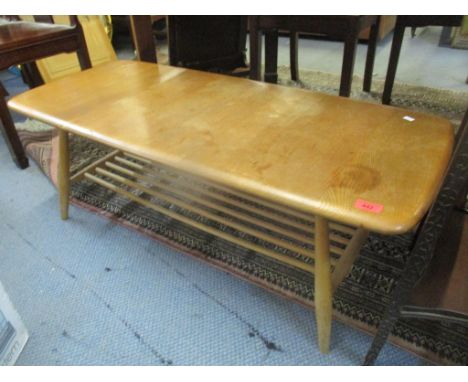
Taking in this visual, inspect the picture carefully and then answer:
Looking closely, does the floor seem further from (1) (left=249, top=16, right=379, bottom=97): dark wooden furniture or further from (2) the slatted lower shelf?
(1) (left=249, top=16, right=379, bottom=97): dark wooden furniture

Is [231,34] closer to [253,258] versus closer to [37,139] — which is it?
[37,139]

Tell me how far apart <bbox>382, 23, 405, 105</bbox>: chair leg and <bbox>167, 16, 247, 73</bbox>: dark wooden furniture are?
2.46 feet

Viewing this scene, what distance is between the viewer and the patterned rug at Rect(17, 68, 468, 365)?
2.85 feet

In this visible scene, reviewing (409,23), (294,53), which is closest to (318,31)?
(409,23)

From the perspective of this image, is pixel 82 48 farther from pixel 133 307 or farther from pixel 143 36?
pixel 133 307

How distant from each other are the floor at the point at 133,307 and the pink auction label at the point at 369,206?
456 millimetres

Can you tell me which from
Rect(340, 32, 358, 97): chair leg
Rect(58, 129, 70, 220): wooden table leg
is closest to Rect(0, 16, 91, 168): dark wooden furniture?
Rect(58, 129, 70, 220): wooden table leg

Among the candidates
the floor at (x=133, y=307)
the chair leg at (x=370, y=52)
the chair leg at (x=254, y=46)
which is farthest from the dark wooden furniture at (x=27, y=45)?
the chair leg at (x=370, y=52)

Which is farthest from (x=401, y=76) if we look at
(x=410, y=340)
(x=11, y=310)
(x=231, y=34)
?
(x=11, y=310)

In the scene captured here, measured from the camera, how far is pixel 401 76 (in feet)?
8.09

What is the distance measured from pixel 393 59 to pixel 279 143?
1.40m

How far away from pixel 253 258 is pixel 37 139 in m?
1.28

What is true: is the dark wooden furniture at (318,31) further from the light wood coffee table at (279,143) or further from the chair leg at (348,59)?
the light wood coffee table at (279,143)

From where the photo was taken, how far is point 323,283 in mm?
765
